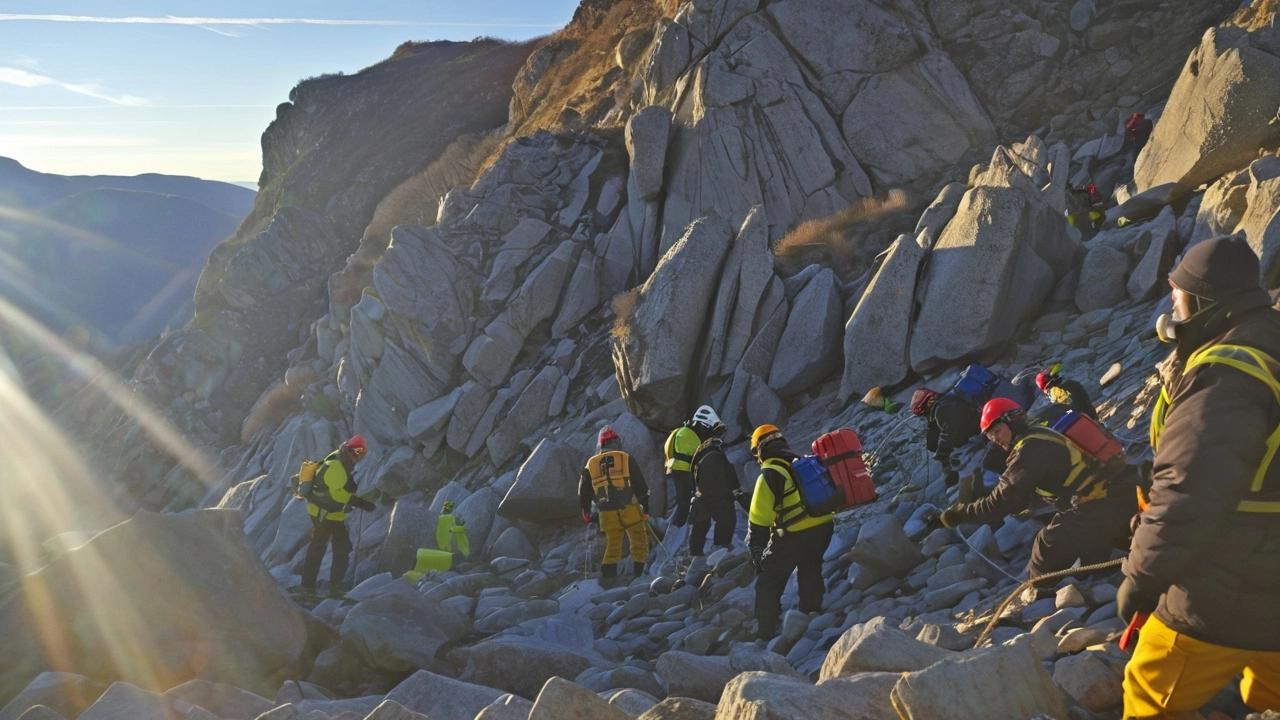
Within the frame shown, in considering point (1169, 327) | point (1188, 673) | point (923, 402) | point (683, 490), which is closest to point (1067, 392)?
point (923, 402)

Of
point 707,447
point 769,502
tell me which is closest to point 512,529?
point 707,447

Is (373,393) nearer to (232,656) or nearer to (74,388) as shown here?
(232,656)

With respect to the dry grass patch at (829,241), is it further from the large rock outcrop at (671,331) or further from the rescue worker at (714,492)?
the rescue worker at (714,492)

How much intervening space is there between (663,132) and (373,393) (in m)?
13.4

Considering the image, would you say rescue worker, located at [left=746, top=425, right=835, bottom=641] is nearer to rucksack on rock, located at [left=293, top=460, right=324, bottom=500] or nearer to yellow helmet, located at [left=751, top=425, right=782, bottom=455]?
yellow helmet, located at [left=751, top=425, right=782, bottom=455]

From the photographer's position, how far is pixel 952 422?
12.2 metres

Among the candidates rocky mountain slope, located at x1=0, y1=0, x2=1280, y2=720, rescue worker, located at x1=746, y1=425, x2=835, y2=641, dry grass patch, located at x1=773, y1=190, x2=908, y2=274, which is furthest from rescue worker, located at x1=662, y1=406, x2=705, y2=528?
dry grass patch, located at x1=773, y1=190, x2=908, y2=274

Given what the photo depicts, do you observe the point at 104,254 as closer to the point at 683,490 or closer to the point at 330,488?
the point at 330,488

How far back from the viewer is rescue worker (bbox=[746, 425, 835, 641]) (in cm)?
996

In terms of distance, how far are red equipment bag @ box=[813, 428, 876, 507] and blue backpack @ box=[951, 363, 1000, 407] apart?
315cm

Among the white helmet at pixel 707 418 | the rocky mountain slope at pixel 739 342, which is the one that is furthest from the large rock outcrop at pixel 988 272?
the white helmet at pixel 707 418

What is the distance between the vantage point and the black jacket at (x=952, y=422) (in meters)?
12.2

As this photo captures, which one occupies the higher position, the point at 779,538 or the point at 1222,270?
the point at 1222,270

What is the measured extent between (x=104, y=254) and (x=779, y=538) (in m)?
132
